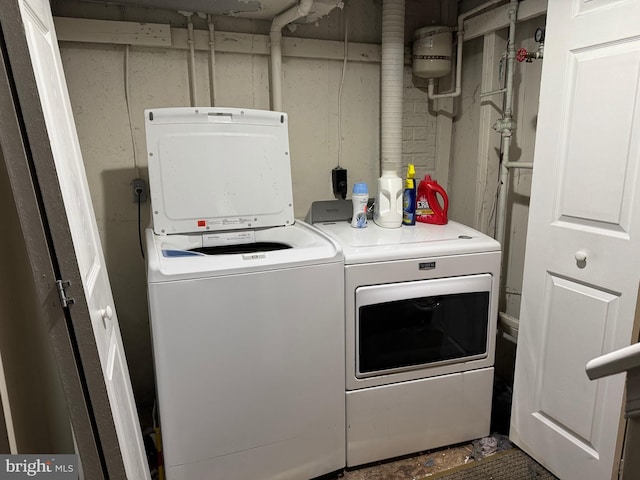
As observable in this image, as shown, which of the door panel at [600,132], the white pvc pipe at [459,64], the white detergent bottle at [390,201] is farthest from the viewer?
the white pvc pipe at [459,64]

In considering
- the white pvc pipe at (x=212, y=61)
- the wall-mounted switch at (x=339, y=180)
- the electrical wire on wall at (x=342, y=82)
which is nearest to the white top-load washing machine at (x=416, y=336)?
the wall-mounted switch at (x=339, y=180)

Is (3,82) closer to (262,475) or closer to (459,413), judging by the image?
(262,475)

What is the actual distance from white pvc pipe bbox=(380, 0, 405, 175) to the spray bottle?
3.4 inches

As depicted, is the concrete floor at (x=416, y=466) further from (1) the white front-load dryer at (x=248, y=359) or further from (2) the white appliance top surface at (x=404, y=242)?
(2) the white appliance top surface at (x=404, y=242)

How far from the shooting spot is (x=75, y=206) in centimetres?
104

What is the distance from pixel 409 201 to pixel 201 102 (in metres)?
1.12

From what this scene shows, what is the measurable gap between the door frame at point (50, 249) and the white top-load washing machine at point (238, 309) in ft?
1.77

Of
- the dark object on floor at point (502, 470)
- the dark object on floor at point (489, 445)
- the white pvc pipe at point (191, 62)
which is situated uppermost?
the white pvc pipe at point (191, 62)

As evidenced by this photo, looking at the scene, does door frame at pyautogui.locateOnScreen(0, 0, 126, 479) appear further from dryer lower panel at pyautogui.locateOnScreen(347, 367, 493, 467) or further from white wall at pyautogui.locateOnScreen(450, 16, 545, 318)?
white wall at pyautogui.locateOnScreen(450, 16, 545, 318)

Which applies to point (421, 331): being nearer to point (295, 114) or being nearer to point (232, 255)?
point (232, 255)

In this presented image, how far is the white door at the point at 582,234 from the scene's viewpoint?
1.35m

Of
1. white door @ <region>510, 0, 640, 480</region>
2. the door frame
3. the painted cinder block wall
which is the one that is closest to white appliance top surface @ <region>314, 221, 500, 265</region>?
white door @ <region>510, 0, 640, 480</region>

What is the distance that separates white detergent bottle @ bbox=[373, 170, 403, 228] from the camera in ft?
6.63

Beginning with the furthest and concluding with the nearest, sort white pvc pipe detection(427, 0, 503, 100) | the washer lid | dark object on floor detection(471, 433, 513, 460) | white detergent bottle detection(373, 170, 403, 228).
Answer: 1. white pvc pipe detection(427, 0, 503, 100)
2. white detergent bottle detection(373, 170, 403, 228)
3. dark object on floor detection(471, 433, 513, 460)
4. the washer lid
